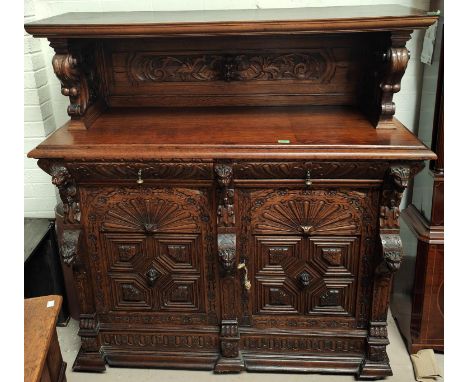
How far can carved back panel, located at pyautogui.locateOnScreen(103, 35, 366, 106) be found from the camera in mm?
2238

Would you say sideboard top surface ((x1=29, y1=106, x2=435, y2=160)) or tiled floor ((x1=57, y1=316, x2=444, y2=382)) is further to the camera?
tiled floor ((x1=57, y1=316, x2=444, y2=382))

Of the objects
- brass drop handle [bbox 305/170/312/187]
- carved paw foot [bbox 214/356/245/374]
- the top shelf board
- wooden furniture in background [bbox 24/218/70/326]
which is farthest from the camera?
wooden furniture in background [bbox 24/218/70/326]

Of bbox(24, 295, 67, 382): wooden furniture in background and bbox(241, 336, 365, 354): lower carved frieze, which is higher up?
bbox(24, 295, 67, 382): wooden furniture in background

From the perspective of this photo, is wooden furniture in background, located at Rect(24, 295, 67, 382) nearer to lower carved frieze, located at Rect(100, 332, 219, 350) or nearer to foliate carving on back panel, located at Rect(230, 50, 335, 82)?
lower carved frieze, located at Rect(100, 332, 219, 350)

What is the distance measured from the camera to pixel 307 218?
2031mm

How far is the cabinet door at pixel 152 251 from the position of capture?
206 centimetres

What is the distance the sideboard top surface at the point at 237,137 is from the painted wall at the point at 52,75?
442 mm

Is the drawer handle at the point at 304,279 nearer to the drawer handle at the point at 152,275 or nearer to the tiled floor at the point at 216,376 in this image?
the tiled floor at the point at 216,376

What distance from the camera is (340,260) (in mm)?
2105

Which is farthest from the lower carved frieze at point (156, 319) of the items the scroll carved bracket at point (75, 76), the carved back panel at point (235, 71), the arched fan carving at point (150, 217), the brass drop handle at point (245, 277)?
the carved back panel at point (235, 71)

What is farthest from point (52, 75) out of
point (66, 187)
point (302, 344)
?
point (302, 344)

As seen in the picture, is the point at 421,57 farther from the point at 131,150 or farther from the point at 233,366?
the point at 233,366

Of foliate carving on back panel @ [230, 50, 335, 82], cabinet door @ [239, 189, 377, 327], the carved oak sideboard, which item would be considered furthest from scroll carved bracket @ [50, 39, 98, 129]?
cabinet door @ [239, 189, 377, 327]

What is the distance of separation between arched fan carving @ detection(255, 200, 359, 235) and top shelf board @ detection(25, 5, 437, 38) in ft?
2.28
